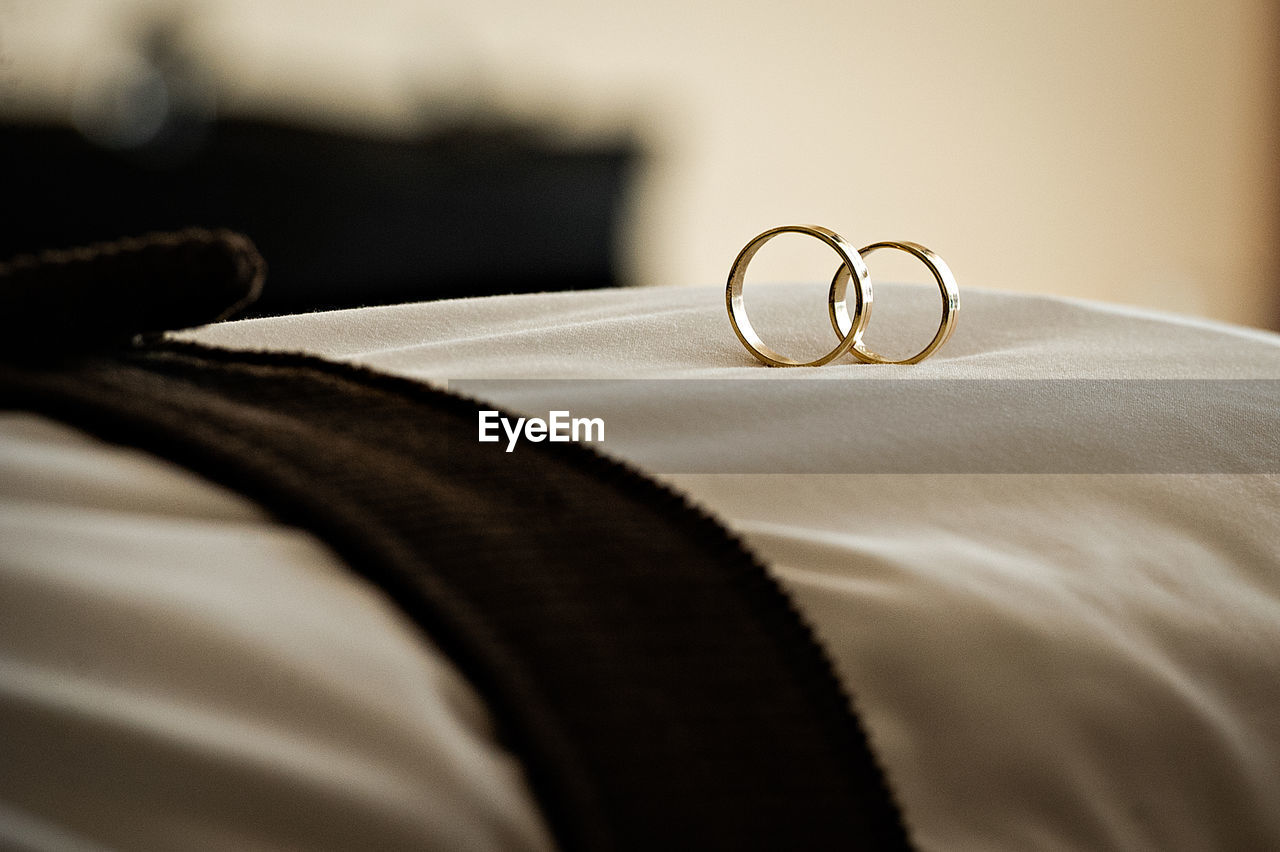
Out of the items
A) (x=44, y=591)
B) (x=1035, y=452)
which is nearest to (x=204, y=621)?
(x=44, y=591)

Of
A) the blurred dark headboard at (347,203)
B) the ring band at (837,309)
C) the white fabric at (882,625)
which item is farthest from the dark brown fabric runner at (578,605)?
the blurred dark headboard at (347,203)

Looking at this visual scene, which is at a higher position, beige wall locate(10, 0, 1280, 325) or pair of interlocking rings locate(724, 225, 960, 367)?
beige wall locate(10, 0, 1280, 325)

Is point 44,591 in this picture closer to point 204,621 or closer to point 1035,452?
point 204,621

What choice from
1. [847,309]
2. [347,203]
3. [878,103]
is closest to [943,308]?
[847,309]

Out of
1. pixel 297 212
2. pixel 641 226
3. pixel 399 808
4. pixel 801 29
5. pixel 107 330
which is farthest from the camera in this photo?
pixel 801 29

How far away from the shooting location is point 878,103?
10.3 ft

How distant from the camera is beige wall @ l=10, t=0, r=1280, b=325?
241 centimetres

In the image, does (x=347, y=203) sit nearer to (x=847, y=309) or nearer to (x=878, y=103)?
(x=847, y=309)

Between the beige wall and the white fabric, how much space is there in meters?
1.86

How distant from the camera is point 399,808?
0.28 meters

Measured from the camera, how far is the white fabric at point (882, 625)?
292mm

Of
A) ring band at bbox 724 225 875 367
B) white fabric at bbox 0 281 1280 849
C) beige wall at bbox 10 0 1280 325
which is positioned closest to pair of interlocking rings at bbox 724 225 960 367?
ring band at bbox 724 225 875 367

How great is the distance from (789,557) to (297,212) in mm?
1574

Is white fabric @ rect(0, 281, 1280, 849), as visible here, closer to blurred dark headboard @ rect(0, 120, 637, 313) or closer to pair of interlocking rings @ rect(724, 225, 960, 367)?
pair of interlocking rings @ rect(724, 225, 960, 367)
